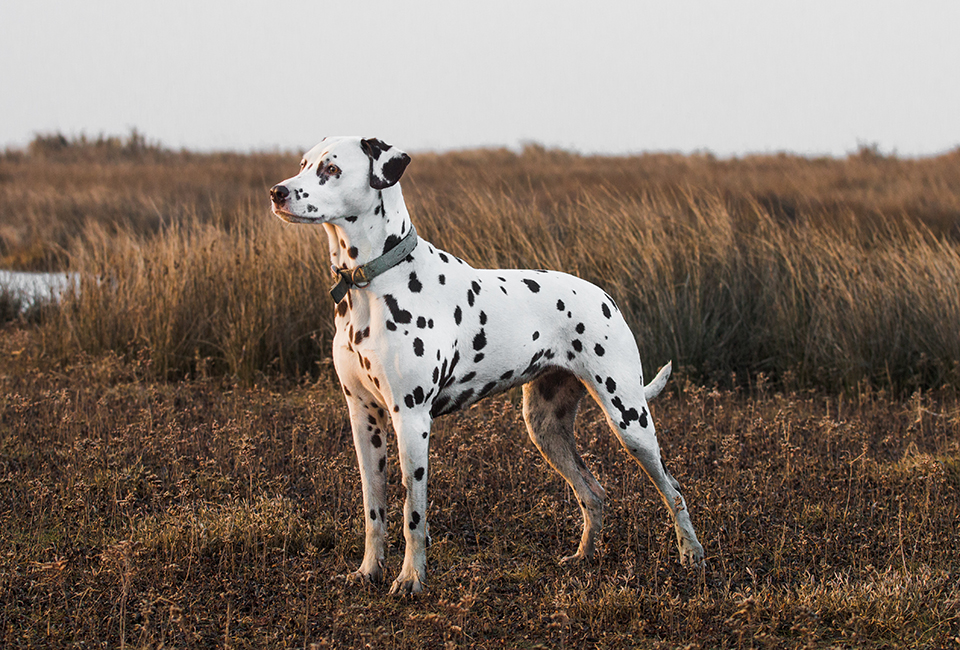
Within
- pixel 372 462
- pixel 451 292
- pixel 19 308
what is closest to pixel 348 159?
pixel 451 292

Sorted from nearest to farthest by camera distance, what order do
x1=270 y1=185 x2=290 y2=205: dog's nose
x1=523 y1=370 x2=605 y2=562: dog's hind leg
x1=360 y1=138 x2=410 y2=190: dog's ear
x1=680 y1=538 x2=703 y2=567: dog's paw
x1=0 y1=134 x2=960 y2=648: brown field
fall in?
x1=270 y1=185 x2=290 y2=205: dog's nose → x1=360 y1=138 x2=410 y2=190: dog's ear → x1=0 y1=134 x2=960 y2=648: brown field → x1=680 y1=538 x2=703 y2=567: dog's paw → x1=523 y1=370 x2=605 y2=562: dog's hind leg

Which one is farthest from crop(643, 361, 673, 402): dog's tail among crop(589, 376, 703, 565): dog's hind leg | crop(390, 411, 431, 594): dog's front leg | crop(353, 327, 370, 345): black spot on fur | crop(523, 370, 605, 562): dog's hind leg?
crop(353, 327, 370, 345): black spot on fur

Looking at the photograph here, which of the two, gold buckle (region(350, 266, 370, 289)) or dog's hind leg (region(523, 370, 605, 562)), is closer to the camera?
gold buckle (region(350, 266, 370, 289))

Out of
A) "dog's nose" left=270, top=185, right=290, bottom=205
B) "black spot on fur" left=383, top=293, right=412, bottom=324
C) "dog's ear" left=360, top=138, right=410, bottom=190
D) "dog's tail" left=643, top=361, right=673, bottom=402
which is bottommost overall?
"dog's tail" left=643, top=361, right=673, bottom=402

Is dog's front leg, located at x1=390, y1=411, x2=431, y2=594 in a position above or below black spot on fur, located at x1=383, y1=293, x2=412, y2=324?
below

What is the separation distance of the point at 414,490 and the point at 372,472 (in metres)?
0.33

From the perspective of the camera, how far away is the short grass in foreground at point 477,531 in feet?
13.1

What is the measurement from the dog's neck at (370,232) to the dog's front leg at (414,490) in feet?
2.21

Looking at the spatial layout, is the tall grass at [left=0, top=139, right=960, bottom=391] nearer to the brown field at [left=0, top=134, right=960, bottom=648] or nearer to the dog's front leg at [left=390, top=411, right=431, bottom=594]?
the brown field at [left=0, top=134, right=960, bottom=648]

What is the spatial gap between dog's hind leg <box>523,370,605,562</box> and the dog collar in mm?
1100

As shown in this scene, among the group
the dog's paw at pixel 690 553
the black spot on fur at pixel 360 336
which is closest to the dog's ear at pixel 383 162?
the black spot on fur at pixel 360 336

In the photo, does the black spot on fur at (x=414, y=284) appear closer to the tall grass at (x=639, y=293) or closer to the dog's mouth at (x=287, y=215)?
the dog's mouth at (x=287, y=215)

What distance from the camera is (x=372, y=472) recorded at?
429cm

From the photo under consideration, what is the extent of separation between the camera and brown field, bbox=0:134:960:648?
13.4 feet
